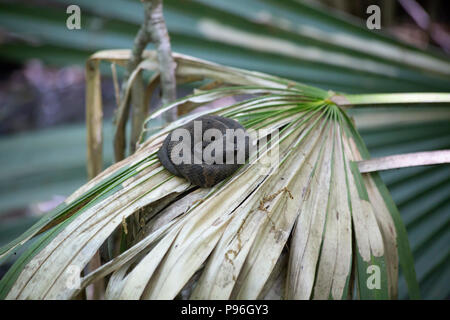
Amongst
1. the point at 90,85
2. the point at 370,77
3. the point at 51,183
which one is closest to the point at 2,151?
the point at 51,183

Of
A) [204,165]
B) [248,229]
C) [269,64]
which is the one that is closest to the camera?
[248,229]

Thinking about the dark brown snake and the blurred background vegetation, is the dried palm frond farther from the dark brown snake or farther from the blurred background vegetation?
the blurred background vegetation

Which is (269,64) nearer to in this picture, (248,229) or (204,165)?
(204,165)

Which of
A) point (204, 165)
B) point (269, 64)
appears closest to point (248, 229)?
point (204, 165)

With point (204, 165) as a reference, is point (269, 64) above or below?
above

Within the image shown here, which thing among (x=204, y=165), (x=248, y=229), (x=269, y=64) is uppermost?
(x=269, y=64)

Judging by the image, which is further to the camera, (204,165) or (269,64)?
(269,64)

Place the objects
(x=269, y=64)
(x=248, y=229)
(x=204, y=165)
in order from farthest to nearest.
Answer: (x=269, y=64)
(x=204, y=165)
(x=248, y=229)

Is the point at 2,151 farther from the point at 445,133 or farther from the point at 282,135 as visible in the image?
the point at 445,133
